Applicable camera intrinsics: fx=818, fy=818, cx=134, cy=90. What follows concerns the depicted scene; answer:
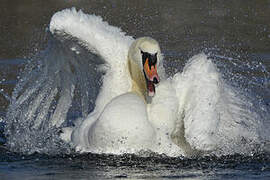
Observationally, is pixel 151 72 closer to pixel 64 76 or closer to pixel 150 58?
pixel 150 58

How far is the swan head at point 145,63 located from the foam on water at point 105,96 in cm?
19

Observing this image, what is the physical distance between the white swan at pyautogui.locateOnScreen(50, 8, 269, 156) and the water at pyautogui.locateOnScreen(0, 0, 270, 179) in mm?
200

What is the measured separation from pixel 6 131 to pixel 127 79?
2.01 metres

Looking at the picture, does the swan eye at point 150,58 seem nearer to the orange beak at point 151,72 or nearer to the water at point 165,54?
the orange beak at point 151,72

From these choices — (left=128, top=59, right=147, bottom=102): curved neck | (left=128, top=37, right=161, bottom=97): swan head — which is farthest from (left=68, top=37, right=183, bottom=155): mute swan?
(left=128, top=59, right=147, bottom=102): curved neck

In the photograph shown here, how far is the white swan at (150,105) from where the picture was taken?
8.53 m

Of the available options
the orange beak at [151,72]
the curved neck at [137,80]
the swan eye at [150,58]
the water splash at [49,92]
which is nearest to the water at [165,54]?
the water splash at [49,92]

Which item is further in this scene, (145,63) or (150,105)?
(150,105)

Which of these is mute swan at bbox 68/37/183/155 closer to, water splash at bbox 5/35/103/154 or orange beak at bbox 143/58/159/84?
orange beak at bbox 143/58/159/84

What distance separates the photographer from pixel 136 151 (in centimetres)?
→ 856

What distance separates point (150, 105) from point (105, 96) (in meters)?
0.57

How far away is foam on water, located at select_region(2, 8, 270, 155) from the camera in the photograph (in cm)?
891

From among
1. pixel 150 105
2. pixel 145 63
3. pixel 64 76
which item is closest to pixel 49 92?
pixel 64 76

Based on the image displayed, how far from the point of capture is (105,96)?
938 centimetres
